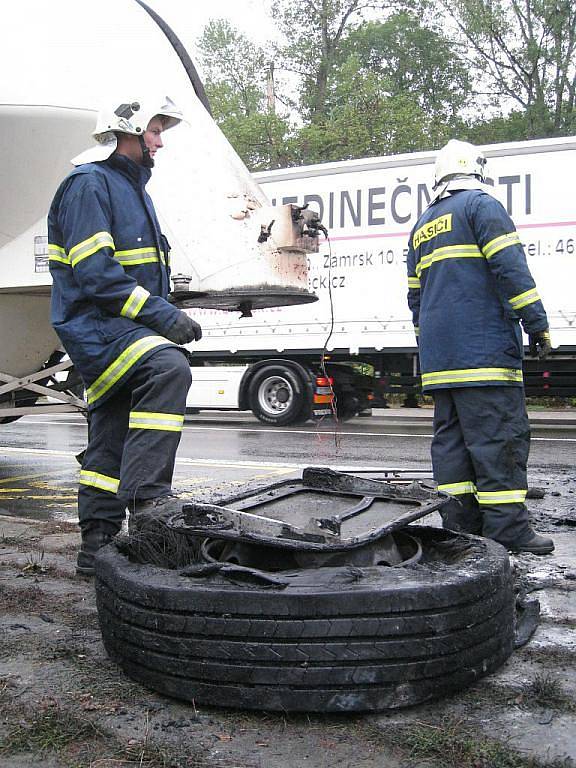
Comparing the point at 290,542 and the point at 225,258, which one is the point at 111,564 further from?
the point at 225,258

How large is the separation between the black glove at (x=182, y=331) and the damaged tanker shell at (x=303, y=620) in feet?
3.34

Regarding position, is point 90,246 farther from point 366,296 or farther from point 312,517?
point 366,296

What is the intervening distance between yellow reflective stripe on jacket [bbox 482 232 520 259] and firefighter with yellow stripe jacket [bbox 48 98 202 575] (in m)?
1.34

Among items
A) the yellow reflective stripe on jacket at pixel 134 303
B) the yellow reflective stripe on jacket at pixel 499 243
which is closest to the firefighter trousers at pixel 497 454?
the yellow reflective stripe on jacket at pixel 499 243

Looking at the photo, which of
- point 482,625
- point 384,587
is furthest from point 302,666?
point 482,625

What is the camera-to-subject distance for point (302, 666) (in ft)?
6.66

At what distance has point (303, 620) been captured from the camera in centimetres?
204

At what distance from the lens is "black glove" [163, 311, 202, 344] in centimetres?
332

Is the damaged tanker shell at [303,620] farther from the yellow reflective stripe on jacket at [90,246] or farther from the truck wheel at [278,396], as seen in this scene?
the truck wheel at [278,396]

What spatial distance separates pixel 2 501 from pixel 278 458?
293 cm

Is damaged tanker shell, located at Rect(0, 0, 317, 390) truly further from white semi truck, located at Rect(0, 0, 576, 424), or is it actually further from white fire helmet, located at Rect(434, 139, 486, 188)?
white fire helmet, located at Rect(434, 139, 486, 188)

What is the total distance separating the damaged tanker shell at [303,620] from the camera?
2035 mm

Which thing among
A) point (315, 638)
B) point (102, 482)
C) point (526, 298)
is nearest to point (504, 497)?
point (526, 298)

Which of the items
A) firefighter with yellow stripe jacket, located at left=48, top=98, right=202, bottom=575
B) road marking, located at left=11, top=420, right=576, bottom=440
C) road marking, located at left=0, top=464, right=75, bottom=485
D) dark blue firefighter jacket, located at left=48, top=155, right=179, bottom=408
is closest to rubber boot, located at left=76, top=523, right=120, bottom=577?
firefighter with yellow stripe jacket, located at left=48, top=98, right=202, bottom=575
